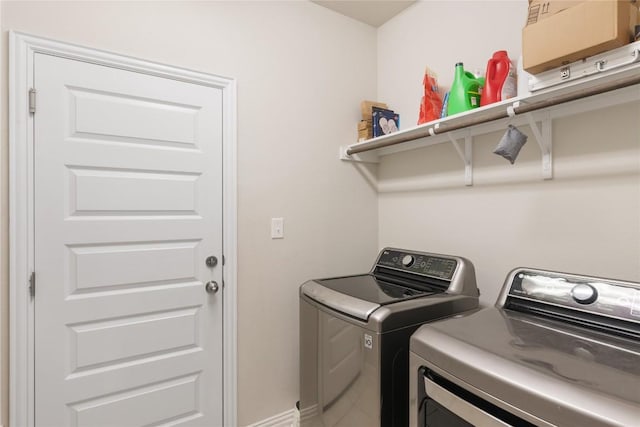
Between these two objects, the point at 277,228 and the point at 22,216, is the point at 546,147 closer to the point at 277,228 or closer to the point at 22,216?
the point at 277,228

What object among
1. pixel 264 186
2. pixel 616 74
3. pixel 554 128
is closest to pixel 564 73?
pixel 616 74

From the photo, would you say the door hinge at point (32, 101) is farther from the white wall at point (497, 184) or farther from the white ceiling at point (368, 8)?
the white wall at point (497, 184)

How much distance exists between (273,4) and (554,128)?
1634mm

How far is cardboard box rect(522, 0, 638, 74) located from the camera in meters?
1.07

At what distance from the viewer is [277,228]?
6.72 ft

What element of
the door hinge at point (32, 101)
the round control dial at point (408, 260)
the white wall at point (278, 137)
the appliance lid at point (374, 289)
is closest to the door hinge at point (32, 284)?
the door hinge at point (32, 101)

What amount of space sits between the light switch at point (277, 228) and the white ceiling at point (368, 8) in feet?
4.58

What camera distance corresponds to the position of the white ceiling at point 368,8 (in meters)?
2.19

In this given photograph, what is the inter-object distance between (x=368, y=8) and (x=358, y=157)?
95 centimetres

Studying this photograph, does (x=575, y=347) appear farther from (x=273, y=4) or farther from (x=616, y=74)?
(x=273, y=4)

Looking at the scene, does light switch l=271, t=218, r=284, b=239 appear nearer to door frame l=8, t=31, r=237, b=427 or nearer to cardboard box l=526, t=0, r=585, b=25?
door frame l=8, t=31, r=237, b=427

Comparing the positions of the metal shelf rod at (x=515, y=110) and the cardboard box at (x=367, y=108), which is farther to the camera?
the cardboard box at (x=367, y=108)

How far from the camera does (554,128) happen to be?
60.3 inches

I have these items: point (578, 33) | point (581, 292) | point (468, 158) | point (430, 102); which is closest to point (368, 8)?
point (430, 102)
